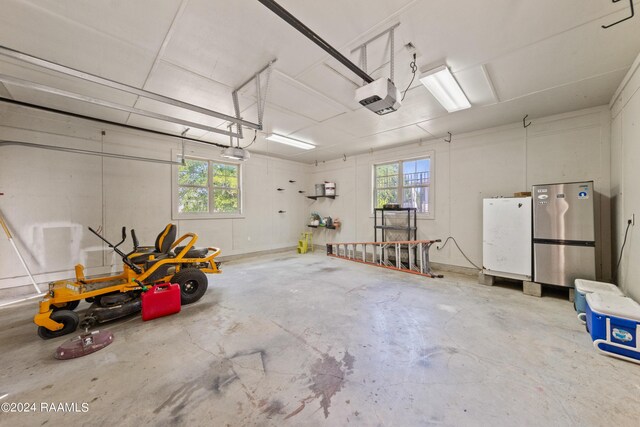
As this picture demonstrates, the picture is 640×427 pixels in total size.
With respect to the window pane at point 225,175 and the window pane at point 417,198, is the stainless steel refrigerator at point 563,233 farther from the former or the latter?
the window pane at point 225,175

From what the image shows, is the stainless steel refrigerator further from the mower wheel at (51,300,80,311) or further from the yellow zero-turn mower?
the mower wheel at (51,300,80,311)

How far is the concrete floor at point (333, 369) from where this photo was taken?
1.49 metres

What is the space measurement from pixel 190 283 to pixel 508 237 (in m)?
5.25

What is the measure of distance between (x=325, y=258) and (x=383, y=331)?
13.2 ft

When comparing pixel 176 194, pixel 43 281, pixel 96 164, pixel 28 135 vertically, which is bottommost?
pixel 43 281

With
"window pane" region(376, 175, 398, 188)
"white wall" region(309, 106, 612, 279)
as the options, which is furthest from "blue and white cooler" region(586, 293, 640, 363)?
"window pane" region(376, 175, 398, 188)

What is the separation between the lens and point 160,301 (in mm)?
2873

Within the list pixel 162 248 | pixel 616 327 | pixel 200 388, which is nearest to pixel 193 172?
pixel 162 248

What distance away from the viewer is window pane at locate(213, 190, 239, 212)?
5893 mm

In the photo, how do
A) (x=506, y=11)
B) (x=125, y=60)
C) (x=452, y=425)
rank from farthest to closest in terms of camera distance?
(x=125, y=60) → (x=506, y=11) → (x=452, y=425)

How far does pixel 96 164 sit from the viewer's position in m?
4.18

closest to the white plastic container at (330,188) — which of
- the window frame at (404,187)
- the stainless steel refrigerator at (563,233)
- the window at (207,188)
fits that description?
the window frame at (404,187)

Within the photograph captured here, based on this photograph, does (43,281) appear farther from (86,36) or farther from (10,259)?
(86,36)

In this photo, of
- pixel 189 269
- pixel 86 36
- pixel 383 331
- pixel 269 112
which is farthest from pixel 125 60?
pixel 383 331
